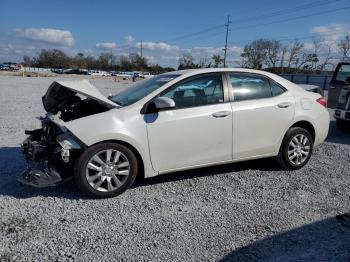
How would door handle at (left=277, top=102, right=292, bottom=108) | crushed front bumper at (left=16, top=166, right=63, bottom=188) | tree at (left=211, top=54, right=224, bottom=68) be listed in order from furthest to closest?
tree at (left=211, top=54, right=224, bottom=68)
door handle at (left=277, top=102, right=292, bottom=108)
crushed front bumper at (left=16, top=166, right=63, bottom=188)

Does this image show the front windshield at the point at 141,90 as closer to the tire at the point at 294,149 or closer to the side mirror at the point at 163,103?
the side mirror at the point at 163,103

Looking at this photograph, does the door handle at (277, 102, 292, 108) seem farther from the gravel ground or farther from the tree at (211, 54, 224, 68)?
the tree at (211, 54, 224, 68)

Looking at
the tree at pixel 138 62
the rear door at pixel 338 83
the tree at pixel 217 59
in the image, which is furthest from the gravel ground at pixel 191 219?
the tree at pixel 138 62

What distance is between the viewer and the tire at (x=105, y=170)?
418cm

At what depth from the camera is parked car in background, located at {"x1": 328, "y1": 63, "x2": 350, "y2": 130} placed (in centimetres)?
823

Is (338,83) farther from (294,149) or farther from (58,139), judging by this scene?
(58,139)

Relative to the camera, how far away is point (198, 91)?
4.82 meters

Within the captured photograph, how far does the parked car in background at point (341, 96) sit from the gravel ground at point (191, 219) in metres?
3.23

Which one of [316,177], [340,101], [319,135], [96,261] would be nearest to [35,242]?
[96,261]

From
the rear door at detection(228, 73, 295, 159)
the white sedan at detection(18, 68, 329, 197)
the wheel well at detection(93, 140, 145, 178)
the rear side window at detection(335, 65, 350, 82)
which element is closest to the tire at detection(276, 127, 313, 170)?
the white sedan at detection(18, 68, 329, 197)

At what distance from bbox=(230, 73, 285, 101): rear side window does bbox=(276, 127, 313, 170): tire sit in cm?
68

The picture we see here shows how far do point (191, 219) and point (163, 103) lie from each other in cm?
147

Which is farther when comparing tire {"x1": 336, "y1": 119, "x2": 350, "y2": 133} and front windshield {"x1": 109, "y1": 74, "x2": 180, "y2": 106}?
tire {"x1": 336, "y1": 119, "x2": 350, "y2": 133}

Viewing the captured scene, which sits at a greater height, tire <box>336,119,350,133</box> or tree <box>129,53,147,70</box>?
tree <box>129,53,147,70</box>
